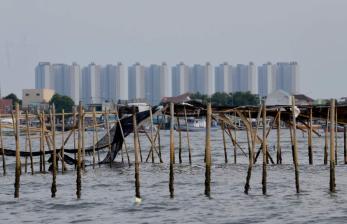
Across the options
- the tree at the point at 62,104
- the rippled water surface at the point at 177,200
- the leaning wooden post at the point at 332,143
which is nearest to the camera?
the rippled water surface at the point at 177,200

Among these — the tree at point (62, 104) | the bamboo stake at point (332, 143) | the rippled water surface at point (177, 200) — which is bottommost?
the rippled water surface at point (177, 200)

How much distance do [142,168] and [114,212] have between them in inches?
554

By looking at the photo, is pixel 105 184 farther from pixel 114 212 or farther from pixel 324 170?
pixel 324 170

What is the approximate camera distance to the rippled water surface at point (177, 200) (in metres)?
19.2

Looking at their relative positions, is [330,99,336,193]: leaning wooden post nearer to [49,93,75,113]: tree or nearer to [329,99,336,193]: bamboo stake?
[329,99,336,193]: bamboo stake

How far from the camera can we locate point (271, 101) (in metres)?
34.3

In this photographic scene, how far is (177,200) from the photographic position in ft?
73.5

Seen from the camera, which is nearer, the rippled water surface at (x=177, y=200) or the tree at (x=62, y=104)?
the rippled water surface at (x=177, y=200)

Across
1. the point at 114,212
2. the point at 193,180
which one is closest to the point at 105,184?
the point at 193,180

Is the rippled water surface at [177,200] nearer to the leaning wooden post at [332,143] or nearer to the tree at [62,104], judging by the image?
the leaning wooden post at [332,143]

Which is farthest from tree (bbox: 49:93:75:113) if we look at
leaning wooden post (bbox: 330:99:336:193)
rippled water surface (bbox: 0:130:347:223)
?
leaning wooden post (bbox: 330:99:336:193)

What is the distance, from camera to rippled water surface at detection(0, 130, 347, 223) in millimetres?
19234

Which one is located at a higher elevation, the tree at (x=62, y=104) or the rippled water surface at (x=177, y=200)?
the tree at (x=62, y=104)

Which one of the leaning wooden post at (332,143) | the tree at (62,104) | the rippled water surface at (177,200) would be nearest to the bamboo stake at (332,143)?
the leaning wooden post at (332,143)
